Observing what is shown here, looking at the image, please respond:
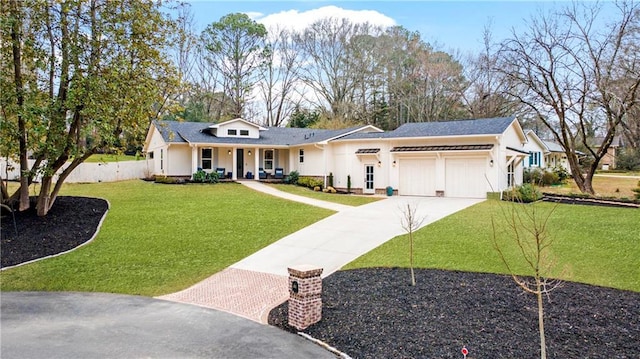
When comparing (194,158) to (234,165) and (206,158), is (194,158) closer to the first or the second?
(206,158)

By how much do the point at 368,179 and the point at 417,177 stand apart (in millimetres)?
2725

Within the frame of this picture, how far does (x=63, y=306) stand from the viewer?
7062 millimetres

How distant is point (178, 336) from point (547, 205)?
1486 centimetres

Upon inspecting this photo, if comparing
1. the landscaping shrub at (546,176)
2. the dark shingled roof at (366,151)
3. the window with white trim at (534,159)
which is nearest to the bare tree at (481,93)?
the window with white trim at (534,159)

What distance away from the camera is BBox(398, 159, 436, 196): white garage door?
20.2m

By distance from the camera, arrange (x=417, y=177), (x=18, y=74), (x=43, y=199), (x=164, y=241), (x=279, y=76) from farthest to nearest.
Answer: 1. (x=279, y=76)
2. (x=417, y=177)
3. (x=43, y=199)
4. (x=18, y=74)
5. (x=164, y=241)

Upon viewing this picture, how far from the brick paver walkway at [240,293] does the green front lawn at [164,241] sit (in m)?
0.44

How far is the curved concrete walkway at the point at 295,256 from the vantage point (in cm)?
738

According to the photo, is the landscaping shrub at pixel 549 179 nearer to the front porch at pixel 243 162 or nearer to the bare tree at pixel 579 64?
the bare tree at pixel 579 64

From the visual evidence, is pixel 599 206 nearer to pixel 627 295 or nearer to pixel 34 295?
pixel 627 295

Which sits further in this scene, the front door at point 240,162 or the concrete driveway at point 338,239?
the front door at point 240,162

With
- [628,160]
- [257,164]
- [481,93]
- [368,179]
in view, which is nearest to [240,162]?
[257,164]

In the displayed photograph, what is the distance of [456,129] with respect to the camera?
20125 millimetres

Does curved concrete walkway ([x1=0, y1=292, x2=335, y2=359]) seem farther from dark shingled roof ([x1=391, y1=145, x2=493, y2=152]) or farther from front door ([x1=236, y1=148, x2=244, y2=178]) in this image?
front door ([x1=236, y1=148, x2=244, y2=178])
